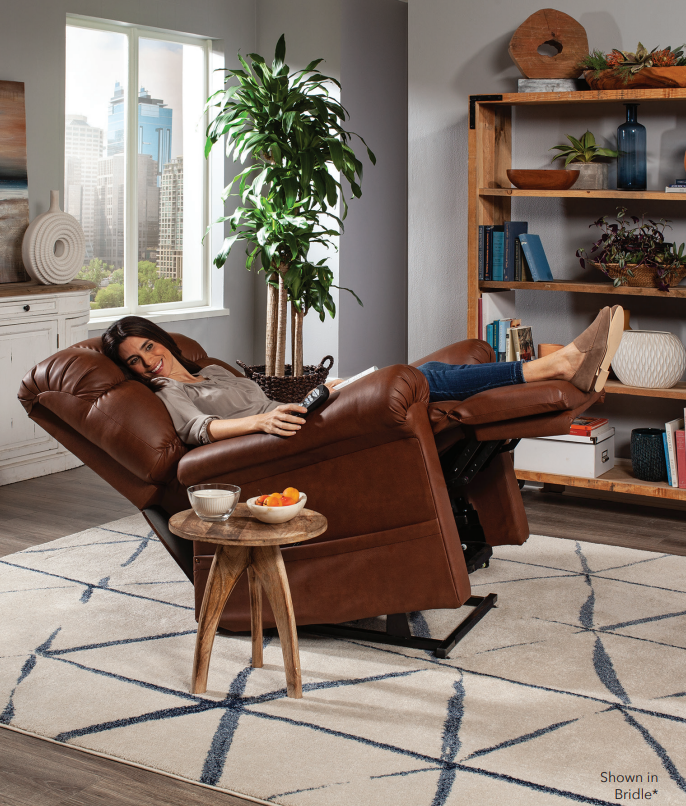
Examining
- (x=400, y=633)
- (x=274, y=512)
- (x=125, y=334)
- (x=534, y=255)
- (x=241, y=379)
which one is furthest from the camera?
(x=534, y=255)

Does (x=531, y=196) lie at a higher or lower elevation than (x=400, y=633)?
higher

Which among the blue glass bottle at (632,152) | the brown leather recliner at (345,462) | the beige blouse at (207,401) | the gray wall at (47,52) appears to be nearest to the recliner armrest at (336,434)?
the brown leather recliner at (345,462)

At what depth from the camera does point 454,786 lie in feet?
6.25

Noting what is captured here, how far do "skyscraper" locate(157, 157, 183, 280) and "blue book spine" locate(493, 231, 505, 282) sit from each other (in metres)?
2.48

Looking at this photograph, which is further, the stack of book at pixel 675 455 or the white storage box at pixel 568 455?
the white storage box at pixel 568 455

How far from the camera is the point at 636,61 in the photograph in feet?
12.2

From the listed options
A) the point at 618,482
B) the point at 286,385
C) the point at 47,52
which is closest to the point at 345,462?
the point at 618,482

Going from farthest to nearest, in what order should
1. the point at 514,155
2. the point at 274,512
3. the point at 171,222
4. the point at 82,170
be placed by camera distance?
1. the point at 171,222
2. the point at 82,170
3. the point at 514,155
4. the point at 274,512

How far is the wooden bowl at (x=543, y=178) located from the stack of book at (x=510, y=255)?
198 millimetres

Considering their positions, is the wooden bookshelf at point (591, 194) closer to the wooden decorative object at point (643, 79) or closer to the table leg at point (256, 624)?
the wooden decorative object at point (643, 79)

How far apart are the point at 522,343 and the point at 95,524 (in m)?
1.99

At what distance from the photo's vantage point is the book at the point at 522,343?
4035mm

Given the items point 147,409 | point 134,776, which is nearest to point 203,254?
point 147,409

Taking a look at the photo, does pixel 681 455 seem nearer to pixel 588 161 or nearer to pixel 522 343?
pixel 522 343
